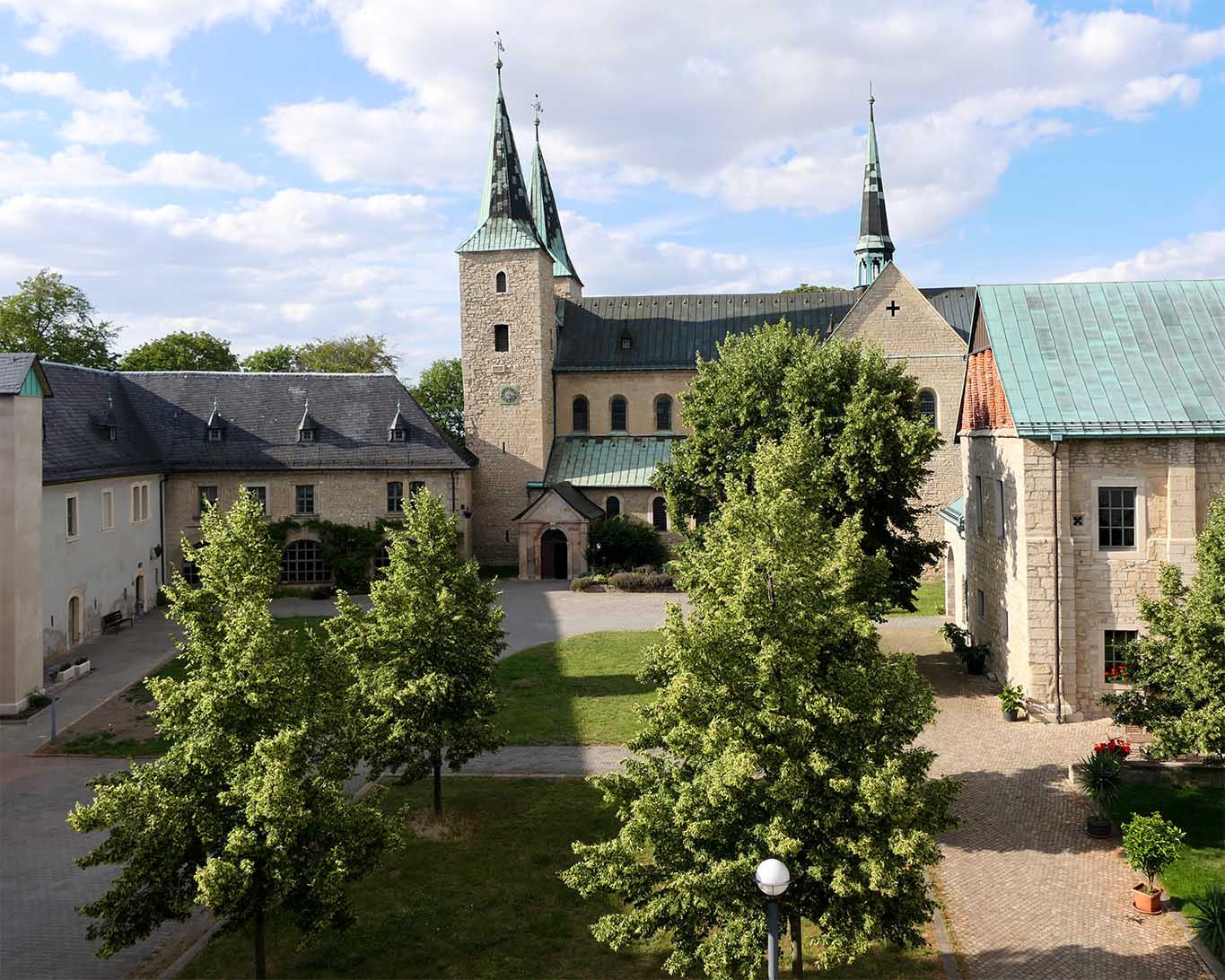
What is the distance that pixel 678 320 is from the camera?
53.9 metres

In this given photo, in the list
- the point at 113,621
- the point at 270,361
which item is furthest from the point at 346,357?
the point at 113,621

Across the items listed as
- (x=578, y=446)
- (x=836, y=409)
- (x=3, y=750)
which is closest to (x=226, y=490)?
(x=578, y=446)

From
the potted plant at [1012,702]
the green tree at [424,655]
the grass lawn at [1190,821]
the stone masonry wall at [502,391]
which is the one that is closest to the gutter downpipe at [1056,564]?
the potted plant at [1012,702]

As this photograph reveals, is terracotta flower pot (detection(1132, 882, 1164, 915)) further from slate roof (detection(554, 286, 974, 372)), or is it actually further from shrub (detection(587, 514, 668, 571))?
slate roof (detection(554, 286, 974, 372))

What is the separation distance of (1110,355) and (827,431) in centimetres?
713

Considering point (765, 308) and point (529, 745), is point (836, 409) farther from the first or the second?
point (765, 308)

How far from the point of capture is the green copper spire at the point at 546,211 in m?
59.4

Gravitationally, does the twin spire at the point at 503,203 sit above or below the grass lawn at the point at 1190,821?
above

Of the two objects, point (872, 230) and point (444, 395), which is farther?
point (444, 395)

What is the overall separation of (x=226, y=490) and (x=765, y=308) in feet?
96.5

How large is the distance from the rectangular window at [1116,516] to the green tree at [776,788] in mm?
13603

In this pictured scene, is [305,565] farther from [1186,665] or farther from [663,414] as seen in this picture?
[1186,665]

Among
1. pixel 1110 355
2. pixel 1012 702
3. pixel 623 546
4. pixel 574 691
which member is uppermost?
pixel 1110 355

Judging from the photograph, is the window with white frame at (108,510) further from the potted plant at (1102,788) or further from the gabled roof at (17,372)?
the potted plant at (1102,788)
